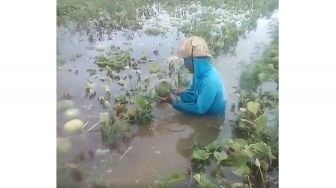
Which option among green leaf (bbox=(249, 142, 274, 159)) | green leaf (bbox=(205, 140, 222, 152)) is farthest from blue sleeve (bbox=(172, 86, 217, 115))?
green leaf (bbox=(249, 142, 274, 159))

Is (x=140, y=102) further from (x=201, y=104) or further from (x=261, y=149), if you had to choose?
(x=261, y=149)

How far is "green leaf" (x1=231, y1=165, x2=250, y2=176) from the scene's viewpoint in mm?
1865

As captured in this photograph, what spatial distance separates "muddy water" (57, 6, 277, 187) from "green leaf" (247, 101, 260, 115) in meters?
0.06

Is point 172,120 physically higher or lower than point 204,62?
lower

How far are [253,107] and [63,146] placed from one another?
2.56ft

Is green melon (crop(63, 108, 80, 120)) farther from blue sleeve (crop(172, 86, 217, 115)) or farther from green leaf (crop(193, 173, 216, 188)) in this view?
green leaf (crop(193, 173, 216, 188))

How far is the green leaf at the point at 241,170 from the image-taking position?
187cm

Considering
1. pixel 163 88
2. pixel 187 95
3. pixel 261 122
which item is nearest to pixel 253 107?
pixel 261 122

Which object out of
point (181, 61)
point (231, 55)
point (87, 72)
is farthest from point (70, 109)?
point (231, 55)

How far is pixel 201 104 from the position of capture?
1893 mm
